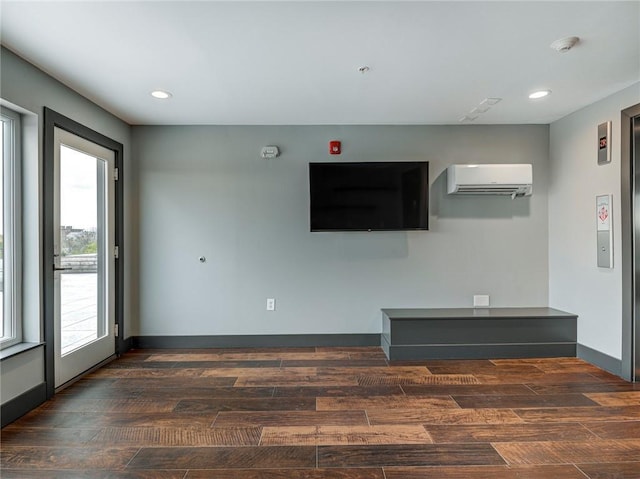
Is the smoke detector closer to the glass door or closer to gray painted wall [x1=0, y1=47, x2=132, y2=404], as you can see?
gray painted wall [x1=0, y1=47, x2=132, y2=404]

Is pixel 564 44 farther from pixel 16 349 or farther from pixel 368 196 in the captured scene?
pixel 16 349

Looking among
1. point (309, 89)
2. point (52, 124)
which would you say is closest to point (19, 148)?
point (52, 124)

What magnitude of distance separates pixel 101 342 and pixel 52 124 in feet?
6.34

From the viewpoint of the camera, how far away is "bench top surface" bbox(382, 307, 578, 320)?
139 inches

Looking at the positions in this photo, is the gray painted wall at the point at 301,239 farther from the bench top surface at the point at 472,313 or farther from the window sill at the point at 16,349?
the window sill at the point at 16,349

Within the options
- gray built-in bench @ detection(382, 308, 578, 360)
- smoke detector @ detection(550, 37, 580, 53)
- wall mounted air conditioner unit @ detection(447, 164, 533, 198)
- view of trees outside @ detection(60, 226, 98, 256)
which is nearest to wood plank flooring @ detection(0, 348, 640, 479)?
gray built-in bench @ detection(382, 308, 578, 360)

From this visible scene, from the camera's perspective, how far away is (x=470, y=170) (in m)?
3.65


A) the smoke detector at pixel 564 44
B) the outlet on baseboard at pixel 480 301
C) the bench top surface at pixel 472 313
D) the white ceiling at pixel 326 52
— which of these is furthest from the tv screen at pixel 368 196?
the smoke detector at pixel 564 44

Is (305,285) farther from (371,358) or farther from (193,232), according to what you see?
(193,232)

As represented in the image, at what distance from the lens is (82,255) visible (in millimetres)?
3162

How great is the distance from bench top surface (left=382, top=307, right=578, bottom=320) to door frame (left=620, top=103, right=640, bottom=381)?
589 mm

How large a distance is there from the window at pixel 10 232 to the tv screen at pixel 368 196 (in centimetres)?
234

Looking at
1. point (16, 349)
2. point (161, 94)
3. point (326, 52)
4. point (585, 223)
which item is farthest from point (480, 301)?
point (16, 349)

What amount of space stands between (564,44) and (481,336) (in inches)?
97.9
